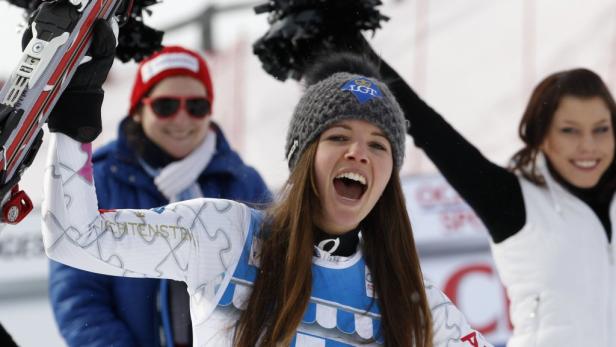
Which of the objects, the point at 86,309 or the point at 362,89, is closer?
the point at 362,89

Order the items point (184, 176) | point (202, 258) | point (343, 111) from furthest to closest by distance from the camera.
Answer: point (184, 176), point (343, 111), point (202, 258)

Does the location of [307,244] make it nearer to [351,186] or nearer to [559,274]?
[351,186]

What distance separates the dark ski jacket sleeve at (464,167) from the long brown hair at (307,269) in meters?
0.57

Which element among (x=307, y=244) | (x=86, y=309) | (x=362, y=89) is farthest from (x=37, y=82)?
(x=86, y=309)

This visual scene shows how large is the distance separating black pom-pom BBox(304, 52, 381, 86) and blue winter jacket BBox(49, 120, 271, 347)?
0.53 m

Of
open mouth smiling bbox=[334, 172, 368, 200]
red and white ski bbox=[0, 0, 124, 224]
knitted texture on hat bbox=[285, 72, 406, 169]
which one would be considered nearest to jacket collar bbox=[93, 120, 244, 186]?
knitted texture on hat bbox=[285, 72, 406, 169]

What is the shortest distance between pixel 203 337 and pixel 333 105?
653 millimetres

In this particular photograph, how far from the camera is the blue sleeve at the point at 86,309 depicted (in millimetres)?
3549

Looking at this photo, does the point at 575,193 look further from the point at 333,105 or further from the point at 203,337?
the point at 203,337

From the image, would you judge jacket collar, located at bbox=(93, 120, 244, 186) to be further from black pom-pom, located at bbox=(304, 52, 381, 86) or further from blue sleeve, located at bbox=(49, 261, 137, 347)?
black pom-pom, located at bbox=(304, 52, 381, 86)

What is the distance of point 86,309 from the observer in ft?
11.7

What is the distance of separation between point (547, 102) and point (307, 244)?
127 centimetres

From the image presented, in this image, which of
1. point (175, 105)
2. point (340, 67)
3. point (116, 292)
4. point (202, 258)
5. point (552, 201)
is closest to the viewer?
point (202, 258)

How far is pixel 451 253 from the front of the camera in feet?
21.9
